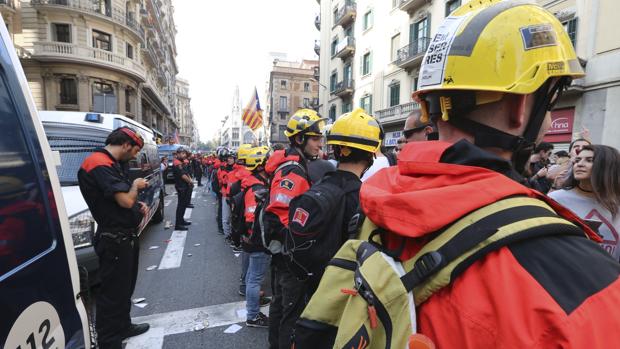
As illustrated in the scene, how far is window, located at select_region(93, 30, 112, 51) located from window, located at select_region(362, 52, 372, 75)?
23699 millimetres

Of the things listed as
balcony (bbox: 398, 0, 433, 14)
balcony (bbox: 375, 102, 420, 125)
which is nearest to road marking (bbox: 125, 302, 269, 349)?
balcony (bbox: 375, 102, 420, 125)

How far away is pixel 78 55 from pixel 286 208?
107 ft

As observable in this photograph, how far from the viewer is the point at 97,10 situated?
2834cm

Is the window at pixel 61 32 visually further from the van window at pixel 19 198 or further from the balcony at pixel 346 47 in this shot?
the van window at pixel 19 198

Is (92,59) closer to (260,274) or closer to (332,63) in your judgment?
(332,63)

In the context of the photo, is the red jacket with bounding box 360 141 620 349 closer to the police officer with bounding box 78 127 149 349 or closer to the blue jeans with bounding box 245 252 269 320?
the police officer with bounding box 78 127 149 349

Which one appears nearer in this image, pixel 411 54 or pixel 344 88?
pixel 411 54

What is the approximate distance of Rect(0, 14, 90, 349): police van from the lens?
47.3 inches

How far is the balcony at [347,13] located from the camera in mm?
26297

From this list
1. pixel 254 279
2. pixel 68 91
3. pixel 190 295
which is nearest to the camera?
pixel 254 279

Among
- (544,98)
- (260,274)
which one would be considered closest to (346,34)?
(260,274)

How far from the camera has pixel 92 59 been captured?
27125mm

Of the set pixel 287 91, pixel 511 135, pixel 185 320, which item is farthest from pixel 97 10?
pixel 511 135

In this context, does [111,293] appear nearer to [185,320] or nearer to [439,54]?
[185,320]
